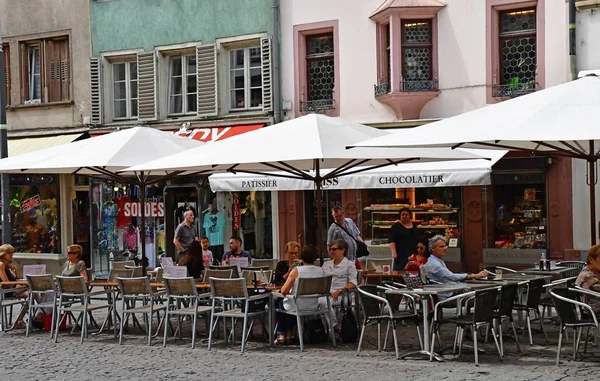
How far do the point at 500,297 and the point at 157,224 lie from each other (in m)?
14.9

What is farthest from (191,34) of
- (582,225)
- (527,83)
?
(582,225)

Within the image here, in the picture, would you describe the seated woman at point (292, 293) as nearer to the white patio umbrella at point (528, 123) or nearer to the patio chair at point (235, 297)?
the patio chair at point (235, 297)

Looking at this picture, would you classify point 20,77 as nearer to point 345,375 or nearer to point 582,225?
point 582,225

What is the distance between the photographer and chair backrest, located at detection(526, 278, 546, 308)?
12211 mm

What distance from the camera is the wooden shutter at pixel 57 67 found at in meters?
26.3

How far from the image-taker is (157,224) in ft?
82.6

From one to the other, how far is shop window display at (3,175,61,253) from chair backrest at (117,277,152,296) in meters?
13.4

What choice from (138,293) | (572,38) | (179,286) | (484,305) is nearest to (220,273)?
(179,286)

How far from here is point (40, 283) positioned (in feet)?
48.3

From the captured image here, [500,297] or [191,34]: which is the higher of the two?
[191,34]

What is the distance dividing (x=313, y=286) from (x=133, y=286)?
8.93 feet

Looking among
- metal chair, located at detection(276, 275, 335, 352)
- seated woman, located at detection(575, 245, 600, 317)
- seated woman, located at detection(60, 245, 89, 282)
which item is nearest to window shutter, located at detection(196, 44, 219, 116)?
seated woman, located at detection(60, 245, 89, 282)

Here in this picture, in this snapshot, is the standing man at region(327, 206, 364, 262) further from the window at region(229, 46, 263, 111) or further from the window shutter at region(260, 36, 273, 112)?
the window at region(229, 46, 263, 111)

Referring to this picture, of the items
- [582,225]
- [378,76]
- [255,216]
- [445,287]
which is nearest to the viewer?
[445,287]
